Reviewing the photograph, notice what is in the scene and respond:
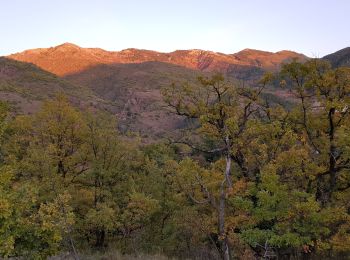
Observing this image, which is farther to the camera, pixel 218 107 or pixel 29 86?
pixel 29 86

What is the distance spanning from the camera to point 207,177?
2002 centimetres

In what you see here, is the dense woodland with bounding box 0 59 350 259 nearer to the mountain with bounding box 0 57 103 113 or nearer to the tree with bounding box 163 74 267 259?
the tree with bounding box 163 74 267 259

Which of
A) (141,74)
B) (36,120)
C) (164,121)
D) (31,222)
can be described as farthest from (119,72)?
(31,222)

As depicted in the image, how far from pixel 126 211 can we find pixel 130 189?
112 inches

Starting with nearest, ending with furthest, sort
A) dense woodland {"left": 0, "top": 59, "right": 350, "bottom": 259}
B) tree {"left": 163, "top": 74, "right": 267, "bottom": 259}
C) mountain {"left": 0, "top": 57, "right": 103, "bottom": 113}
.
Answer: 1. dense woodland {"left": 0, "top": 59, "right": 350, "bottom": 259}
2. tree {"left": 163, "top": 74, "right": 267, "bottom": 259}
3. mountain {"left": 0, "top": 57, "right": 103, "bottom": 113}

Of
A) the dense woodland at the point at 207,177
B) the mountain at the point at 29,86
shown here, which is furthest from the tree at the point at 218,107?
the mountain at the point at 29,86

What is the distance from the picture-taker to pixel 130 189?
82.5ft

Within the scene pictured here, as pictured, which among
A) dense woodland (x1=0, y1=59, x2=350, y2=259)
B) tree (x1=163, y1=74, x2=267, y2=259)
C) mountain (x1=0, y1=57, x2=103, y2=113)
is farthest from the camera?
mountain (x1=0, y1=57, x2=103, y2=113)

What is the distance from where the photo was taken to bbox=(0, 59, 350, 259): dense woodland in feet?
52.3

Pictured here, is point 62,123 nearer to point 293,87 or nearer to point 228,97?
point 228,97

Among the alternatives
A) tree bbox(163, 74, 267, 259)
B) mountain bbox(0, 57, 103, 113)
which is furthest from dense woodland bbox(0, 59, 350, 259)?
mountain bbox(0, 57, 103, 113)

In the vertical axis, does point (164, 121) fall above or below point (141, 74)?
below

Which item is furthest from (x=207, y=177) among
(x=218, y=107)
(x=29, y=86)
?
(x=29, y=86)

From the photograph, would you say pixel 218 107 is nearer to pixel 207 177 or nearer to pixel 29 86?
pixel 207 177
